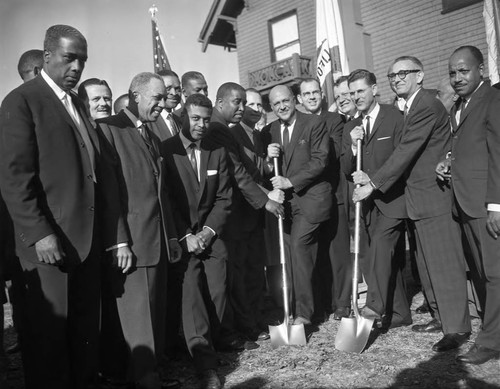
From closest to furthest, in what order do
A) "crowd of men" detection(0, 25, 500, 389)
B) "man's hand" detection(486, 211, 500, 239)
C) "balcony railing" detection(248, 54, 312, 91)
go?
"crowd of men" detection(0, 25, 500, 389) < "man's hand" detection(486, 211, 500, 239) < "balcony railing" detection(248, 54, 312, 91)

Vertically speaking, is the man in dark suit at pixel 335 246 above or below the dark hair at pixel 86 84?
below

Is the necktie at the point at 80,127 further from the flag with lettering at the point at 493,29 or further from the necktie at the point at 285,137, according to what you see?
the flag with lettering at the point at 493,29

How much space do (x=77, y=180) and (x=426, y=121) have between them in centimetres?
323

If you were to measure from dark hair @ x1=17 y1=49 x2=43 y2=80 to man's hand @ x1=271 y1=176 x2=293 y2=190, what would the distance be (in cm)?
262

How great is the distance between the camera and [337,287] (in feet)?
19.9

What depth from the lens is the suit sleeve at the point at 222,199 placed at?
479cm

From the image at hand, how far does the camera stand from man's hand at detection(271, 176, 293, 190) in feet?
18.5

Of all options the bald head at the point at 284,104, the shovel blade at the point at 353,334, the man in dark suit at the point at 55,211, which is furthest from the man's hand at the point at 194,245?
the bald head at the point at 284,104

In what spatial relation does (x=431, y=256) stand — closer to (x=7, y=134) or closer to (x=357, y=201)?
(x=357, y=201)

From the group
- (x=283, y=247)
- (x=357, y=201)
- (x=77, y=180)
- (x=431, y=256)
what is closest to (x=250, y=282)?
(x=283, y=247)

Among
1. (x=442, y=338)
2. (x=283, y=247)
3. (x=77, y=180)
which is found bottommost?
(x=442, y=338)

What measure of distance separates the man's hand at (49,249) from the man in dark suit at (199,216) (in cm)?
138

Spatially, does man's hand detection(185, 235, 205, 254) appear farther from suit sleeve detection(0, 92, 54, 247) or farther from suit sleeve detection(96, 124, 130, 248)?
suit sleeve detection(0, 92, 54, 247)

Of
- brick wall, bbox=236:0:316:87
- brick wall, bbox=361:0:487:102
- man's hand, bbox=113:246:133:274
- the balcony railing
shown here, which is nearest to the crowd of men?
man's hand, bbox=113:246:133:274
